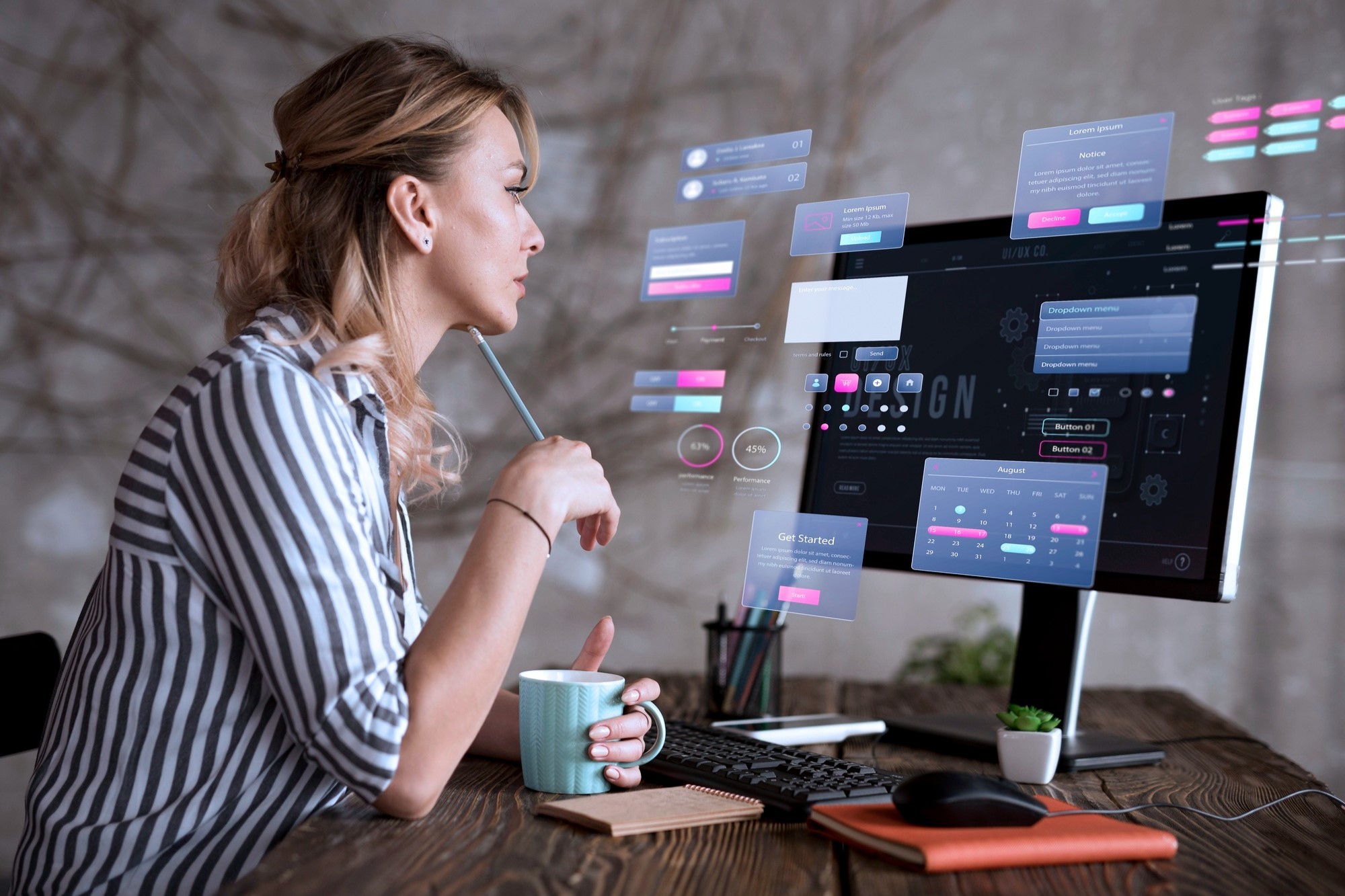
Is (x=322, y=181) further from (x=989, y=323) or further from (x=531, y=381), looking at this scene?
(x=531, y=381)

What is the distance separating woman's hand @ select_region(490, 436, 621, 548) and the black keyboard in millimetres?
Result: 232

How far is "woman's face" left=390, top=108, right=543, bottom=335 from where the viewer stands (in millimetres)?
992

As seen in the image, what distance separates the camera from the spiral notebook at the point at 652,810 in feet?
Answer: 2.27

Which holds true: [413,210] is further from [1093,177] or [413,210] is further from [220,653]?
[1093,177]

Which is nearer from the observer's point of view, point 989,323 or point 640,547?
point 989,323

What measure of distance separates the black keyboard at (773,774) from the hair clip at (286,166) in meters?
0.70

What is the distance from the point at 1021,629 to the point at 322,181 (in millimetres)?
886

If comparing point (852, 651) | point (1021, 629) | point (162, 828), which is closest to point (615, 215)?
point (852, 651)

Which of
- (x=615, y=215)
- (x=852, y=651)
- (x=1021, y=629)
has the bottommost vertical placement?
(x=852, y=651)

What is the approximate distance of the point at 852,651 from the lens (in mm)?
2453

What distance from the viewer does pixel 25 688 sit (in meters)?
1.07

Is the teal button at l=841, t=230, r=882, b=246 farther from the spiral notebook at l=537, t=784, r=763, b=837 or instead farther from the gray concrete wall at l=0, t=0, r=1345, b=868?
the gray concrete wall at l=0, t=0, r=1345, b=868

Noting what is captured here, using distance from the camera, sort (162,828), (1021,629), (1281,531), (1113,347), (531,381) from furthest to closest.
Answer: (531,381) < (1281,531) < (1021,629) < (1113,347) < (162,828)

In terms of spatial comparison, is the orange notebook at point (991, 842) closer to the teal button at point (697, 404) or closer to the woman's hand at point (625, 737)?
the woman's hand at point (625, 737)
